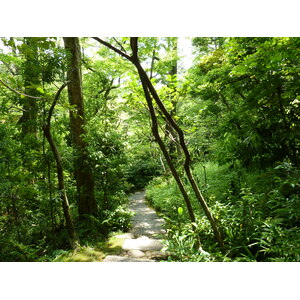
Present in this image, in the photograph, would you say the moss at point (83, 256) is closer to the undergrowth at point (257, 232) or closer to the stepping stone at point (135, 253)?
the stepping stone at point (135, 253)

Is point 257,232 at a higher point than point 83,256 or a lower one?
higher

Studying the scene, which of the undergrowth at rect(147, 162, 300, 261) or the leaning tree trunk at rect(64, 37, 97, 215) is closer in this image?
the undergrowth at rect(147, 162, 300, 261)

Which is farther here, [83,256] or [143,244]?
[143,244]

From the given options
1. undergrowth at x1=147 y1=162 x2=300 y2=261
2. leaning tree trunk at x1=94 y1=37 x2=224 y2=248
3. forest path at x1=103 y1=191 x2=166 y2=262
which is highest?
leaning tree trunk at x1=94 y1=37 x2=224 y2=248

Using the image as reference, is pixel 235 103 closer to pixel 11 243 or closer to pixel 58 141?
pixel 58 141

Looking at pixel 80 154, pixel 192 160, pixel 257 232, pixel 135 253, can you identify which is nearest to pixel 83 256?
pixel 135 253

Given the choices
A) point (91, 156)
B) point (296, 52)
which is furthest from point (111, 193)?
point (296, 52)

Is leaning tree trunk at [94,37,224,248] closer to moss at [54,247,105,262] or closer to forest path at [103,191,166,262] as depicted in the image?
forest path at [103,191,166,262]

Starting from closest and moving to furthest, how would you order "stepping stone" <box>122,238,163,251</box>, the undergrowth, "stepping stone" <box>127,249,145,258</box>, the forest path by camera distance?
the undergrowth
the forest path
"stepping stone" <box>127,249,145,258</box>
"stepping stone" <box>122,238,163,251</box>

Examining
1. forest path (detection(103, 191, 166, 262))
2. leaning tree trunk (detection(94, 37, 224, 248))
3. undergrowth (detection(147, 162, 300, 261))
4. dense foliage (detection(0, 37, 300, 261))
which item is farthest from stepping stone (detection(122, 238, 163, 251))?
leaning tree trunk (detection(94, 37, 224, 248))

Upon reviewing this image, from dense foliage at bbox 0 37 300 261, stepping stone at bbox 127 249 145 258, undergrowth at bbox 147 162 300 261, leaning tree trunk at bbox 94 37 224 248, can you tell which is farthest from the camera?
stepping stone at bbox 127 249 145 258

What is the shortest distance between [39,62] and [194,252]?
2708mm

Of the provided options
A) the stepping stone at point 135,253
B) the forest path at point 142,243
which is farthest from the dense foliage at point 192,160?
the stepping stone at point 135,253

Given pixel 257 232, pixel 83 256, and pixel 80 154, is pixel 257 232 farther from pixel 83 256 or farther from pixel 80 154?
pixel 80 154
